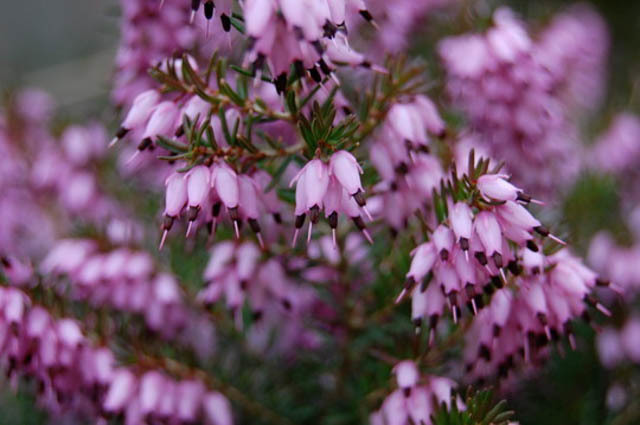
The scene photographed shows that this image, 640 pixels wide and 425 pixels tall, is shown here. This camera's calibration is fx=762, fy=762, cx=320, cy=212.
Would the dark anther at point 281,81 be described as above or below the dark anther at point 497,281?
above

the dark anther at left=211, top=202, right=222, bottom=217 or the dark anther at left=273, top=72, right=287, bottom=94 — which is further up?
the dark anther at left=273, top=72, right=287, bottom=94

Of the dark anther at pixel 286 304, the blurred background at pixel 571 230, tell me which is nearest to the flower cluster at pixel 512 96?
the blurred background at pixel 571 230

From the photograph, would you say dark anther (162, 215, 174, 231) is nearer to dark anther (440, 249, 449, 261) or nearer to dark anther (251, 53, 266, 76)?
dark anther (251, 53, 266, 76)

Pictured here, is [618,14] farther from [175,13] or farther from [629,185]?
[175,13]

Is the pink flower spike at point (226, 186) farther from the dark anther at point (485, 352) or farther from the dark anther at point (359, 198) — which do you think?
the dark anther at point (485, 352)

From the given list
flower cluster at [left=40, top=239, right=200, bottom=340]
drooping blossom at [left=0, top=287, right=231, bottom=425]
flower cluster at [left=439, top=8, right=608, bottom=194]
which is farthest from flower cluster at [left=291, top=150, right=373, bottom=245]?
flower cluster at [left=439, top=8, right=608, bottom=194]

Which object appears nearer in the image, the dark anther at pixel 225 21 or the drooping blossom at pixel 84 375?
the dark anther at pixel 225 21

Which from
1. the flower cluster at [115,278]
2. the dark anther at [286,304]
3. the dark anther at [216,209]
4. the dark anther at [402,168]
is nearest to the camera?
the dark anther at [216,209]

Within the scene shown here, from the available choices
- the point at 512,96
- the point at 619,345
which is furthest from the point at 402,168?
the point at 619,345

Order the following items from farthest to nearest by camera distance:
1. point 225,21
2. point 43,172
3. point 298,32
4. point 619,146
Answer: point 619,146 → point 43,172 → point 225,21 → point 298,32

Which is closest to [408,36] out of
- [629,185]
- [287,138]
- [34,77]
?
[629,185]

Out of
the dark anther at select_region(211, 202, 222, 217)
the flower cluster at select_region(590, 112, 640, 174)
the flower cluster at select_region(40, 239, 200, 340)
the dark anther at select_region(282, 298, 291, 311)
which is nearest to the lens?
the dark anther at select_region(211, 202, 222, 217)

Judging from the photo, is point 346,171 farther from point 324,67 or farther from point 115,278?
point 115,278
